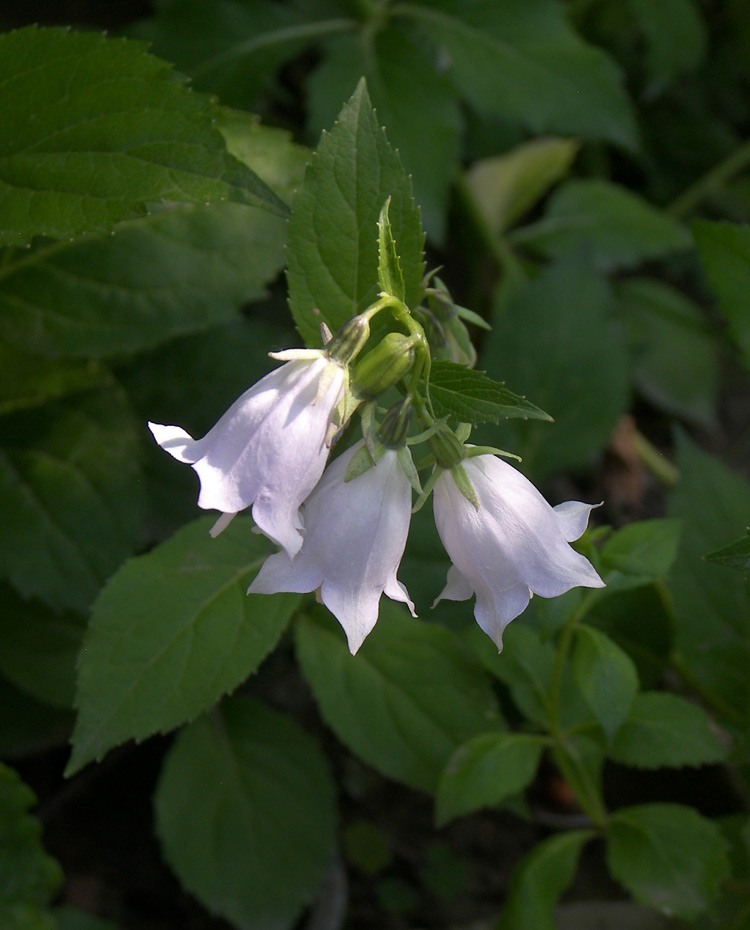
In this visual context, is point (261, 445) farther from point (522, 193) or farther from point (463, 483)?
point (522, 193)

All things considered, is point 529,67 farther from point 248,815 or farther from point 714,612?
point 248,815

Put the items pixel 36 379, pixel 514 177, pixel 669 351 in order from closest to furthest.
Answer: pixel 36 379 < pixel 514 177 < pixel 669 351

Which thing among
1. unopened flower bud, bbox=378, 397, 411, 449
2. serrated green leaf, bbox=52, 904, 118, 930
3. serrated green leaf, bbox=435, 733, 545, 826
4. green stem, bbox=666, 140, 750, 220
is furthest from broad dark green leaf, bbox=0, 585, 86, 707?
green stem, bbox=666, 140, 750, 220

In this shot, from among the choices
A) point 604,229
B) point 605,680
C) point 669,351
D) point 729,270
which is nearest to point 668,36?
point 604,229

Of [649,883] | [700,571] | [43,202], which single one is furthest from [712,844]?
[43,202]

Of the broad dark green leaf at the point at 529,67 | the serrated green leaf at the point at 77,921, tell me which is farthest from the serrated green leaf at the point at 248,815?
the broad dark green leaf at the point at 529,67
